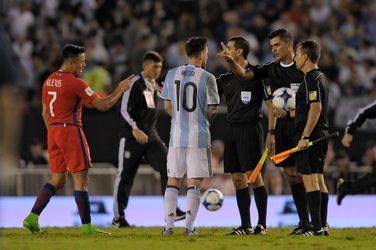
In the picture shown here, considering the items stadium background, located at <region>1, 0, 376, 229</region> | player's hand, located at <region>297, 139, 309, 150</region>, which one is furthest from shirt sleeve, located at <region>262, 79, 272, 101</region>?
stadium background, located at <region>1, 0, 376, 229</region>

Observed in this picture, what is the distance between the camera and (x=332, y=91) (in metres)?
20.5

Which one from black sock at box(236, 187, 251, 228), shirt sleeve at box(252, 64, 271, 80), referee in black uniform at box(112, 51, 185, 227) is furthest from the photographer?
referee in black uniform at box(112, 51, 185, 227)

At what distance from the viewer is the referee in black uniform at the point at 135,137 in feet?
Result: 46.6

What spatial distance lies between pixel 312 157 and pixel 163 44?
36.2ft

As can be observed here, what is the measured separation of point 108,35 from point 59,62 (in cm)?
239

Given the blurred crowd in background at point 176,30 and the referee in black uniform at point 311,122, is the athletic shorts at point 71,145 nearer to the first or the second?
the referee in black uniform at point 311,122

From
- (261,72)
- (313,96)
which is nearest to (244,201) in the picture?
(261,72)

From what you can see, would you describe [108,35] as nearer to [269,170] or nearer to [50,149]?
[269,170]

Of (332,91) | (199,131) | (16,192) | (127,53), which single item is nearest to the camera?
(199,131)

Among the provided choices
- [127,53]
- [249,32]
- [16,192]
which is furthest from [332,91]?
[16,192]

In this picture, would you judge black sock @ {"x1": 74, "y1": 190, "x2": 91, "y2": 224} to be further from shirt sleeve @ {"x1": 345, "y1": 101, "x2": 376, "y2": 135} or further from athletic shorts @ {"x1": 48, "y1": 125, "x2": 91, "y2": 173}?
shirt sleeve @ {"x1": 345, "y1": 101, "x2": 376, "y2": 135}

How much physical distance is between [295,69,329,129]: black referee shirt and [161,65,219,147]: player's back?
0.93 metres

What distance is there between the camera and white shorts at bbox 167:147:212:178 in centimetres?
1175

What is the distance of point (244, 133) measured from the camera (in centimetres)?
1226
